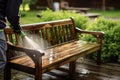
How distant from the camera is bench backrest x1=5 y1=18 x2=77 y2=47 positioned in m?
4.90

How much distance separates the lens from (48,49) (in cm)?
546

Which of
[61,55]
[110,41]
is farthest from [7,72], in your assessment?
[110,41]

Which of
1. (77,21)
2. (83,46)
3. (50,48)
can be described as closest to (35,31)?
(50,48)

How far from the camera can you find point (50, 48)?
5539 millimetres

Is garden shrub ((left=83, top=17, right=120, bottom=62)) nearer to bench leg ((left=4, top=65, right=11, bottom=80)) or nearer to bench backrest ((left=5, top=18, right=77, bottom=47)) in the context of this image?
bench backrest ((left=5, top=18, right=77, bottom=47))

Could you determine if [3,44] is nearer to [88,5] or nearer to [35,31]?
[35,31]

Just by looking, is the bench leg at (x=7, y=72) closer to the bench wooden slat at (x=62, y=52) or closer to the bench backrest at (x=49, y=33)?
the bench wooden slat at (x=62, y=52)

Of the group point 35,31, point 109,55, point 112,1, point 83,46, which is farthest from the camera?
point 112,1

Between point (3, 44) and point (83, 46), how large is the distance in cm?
279

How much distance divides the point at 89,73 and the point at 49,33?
4.13 feet

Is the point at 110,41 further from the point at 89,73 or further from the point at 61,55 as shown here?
the point at 61,55

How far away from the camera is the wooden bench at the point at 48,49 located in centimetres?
410

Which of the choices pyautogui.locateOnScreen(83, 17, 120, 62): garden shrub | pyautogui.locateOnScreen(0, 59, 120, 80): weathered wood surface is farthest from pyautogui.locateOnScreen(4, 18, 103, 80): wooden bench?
pyautogui.locateOnScreen(83, 17, 120, 62): garden shrub

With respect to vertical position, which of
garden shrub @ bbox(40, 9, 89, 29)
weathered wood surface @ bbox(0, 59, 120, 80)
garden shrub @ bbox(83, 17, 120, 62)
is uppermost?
garden shrub @ bbox(40, 9, 89, 29)
